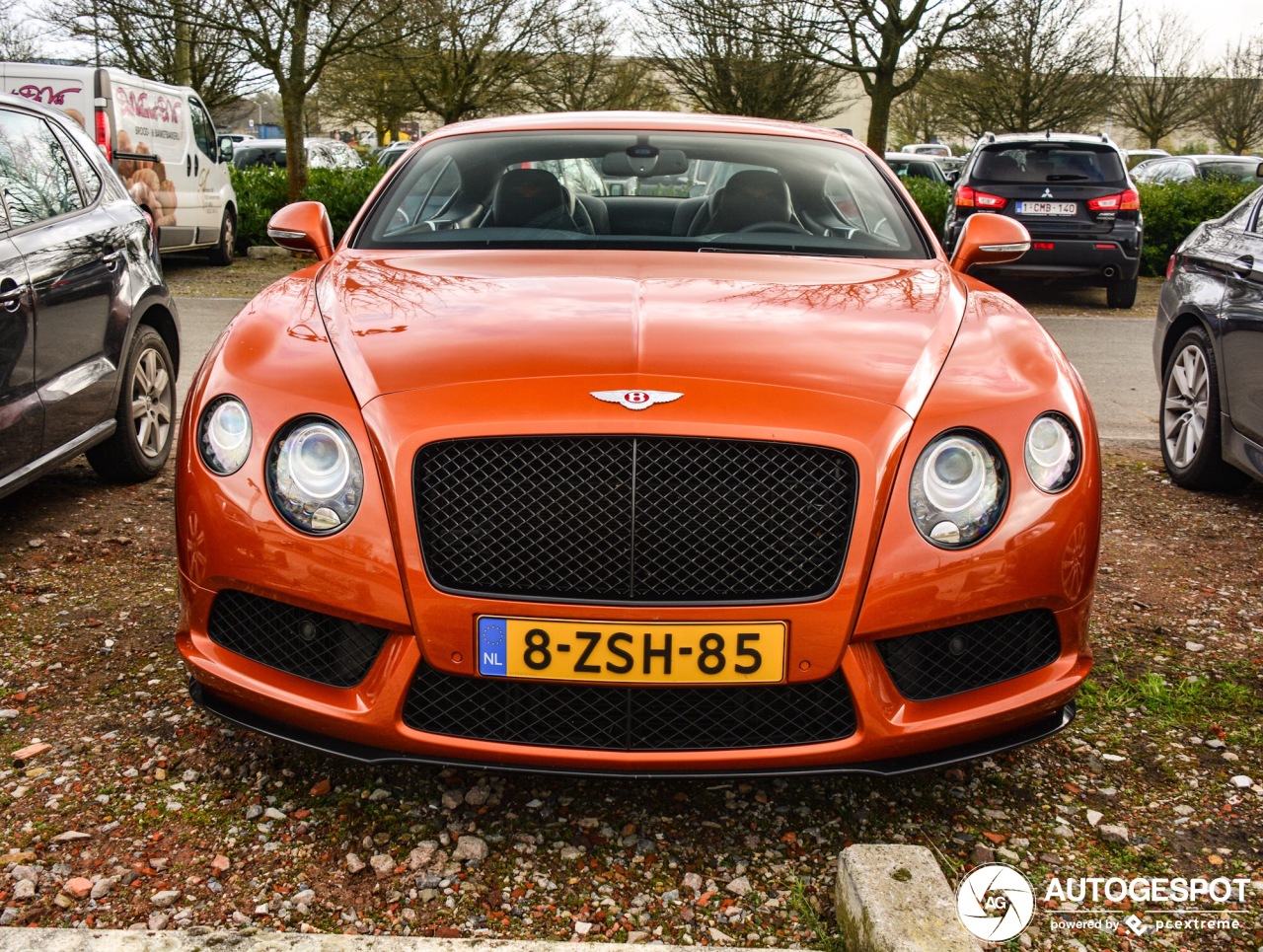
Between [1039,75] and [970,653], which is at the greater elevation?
[1039,75]

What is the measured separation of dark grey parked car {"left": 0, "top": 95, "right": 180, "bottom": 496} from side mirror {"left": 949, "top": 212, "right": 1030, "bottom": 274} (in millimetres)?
3146

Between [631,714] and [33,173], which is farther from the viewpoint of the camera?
[33,173]

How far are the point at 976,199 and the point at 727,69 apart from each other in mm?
15067

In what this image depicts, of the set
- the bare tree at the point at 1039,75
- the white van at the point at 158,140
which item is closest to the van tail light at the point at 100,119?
the white van at the point at 158,140

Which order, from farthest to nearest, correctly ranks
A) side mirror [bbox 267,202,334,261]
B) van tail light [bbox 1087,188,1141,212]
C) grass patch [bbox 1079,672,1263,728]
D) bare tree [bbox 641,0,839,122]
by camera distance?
1. bare tree [bbox 641,0,839,122]
2. van tail light [bbox 1087,188,1141,212]
3. side mirror [bbox 267,202,334,261]
4. grass patch [bbox 1079,672,1263,728]

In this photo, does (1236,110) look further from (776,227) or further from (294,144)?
(776,227)

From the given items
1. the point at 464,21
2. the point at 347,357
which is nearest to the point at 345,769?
the point at 347,357

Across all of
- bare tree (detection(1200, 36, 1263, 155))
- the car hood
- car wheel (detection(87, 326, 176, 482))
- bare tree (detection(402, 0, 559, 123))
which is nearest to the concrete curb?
the car hood

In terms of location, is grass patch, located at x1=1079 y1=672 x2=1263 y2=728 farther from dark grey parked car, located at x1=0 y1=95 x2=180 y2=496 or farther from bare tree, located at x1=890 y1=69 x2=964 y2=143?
bare tree, located at x1=890 y1=69 x2=964 y2=143

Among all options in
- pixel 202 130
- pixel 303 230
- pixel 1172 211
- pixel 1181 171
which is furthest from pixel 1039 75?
pixel 303 230

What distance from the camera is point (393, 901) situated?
2412 millimetres

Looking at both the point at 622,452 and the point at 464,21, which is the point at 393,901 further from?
the point at 464,21

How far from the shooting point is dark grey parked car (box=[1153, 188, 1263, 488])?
4.96 metres

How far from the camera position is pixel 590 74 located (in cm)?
3180
